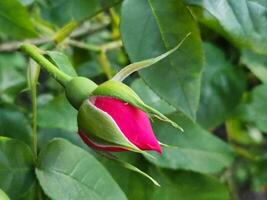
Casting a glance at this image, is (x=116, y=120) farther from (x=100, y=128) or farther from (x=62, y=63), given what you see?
(x=62, y=63)

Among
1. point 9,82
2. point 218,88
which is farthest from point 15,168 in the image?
point 9,82

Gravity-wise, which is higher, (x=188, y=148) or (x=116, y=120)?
(x=116, y=120)

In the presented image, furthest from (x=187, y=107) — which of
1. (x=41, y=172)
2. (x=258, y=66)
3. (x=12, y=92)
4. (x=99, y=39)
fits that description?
(x=99, y=39)

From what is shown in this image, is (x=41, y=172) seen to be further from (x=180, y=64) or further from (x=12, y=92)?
(x=12, y=92)

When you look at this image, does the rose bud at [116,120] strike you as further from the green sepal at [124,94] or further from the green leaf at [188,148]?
the green leaf at [188,148]

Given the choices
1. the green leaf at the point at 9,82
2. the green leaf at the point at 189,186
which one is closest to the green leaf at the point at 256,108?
the green leaf at the point at 189,186

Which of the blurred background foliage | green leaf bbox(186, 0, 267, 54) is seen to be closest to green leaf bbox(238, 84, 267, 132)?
the blurred background foliage
